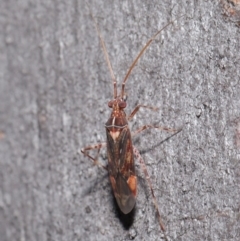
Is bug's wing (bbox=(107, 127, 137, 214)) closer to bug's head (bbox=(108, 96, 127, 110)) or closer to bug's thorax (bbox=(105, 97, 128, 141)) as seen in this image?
bug's thorax (bbox=(105, 97, 128, 141))

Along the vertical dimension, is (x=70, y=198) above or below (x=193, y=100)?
below

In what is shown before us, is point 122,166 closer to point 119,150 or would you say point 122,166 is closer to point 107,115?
point 119,150

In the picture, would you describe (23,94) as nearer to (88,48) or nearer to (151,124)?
(88,48)

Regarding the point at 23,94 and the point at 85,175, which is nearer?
the point at 85,175

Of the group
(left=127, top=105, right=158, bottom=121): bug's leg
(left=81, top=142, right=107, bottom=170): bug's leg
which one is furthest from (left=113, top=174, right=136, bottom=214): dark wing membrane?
(left=127, top=105, right=158, bottom=121): bug's leg

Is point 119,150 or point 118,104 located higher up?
point 118,104

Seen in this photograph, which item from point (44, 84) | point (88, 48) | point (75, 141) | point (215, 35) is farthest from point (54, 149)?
point (215, 35)

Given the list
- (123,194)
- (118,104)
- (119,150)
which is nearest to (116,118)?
(118,104)

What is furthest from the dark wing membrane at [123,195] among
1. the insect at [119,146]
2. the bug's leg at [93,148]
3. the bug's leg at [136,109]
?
the bug's leg at [136,109]
